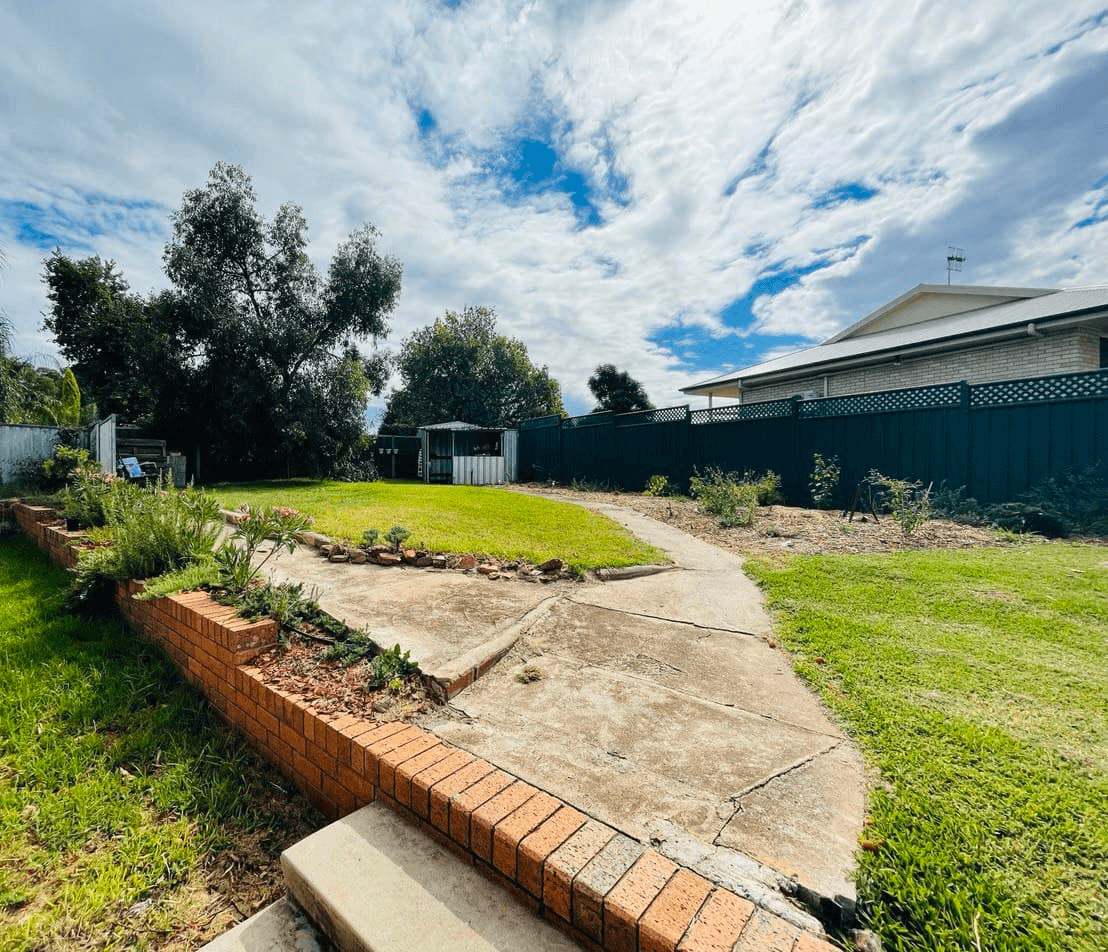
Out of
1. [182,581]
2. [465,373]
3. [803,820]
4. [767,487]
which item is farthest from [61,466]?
[465,373]

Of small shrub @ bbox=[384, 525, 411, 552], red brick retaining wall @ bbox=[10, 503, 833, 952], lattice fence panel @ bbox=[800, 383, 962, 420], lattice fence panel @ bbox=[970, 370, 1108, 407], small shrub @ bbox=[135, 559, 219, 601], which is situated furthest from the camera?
lattice fence panel @ bbox=[800, 383, 962, 420]

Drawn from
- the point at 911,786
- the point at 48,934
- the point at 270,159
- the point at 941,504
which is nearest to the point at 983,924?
the point at 911,786

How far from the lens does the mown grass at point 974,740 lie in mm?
1041

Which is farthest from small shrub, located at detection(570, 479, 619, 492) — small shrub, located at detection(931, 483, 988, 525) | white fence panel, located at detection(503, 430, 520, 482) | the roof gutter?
small shrub, located at detection(931, 483, 988, 525)

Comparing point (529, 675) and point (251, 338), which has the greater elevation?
point (251, 338)

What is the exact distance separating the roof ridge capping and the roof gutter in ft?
10.3

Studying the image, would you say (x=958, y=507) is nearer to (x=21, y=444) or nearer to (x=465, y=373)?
(x=21, y=444)

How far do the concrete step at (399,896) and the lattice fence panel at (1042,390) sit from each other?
26.6 ft

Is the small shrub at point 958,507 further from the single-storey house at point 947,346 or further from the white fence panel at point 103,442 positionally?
the white fence panel at point 103,442

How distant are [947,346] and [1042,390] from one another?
3.22m

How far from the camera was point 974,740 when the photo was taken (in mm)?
1634

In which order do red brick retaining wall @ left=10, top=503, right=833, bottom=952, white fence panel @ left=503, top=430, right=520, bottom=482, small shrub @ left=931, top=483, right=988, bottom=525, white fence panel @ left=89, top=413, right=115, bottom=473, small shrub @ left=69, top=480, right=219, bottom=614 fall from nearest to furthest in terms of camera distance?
1. red brick retaining wall @ left=10, top=503, right=833, bottom=952
2. small shrub @ left=69, top=480, right=219, bottom=614
3. small shrub @ left=931, top=483, right=988, bottom=525
4. white fence panel @ left=89, top=413, right=115, bottom=473
5. white fence panel @ left=503, top=430, right=520, bottom=482

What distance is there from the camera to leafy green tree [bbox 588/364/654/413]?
25.8 metres

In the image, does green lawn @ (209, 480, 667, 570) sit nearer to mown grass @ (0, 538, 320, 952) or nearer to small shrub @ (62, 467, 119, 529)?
small shrub @ (62, 467, 119, 529)
